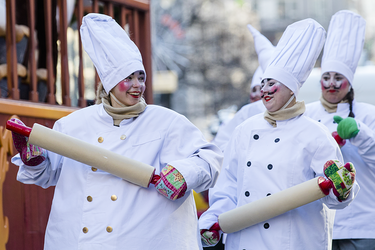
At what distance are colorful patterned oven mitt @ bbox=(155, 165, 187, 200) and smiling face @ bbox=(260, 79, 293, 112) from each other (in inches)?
34.2

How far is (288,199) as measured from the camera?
3033 millimetres

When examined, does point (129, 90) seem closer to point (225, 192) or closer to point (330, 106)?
point (225, 192)

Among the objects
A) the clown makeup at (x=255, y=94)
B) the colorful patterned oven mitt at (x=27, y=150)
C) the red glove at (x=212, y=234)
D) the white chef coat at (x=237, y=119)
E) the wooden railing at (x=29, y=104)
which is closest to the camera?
the colorful patterned oven mitt at (x=27, y=150)

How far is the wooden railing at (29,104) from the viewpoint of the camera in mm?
3791

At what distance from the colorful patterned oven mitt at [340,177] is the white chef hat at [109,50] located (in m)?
1.17

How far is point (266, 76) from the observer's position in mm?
3375

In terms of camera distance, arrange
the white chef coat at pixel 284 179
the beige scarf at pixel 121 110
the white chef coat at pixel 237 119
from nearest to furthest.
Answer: the beige scarf at pixel 121 110 → the white chef coat at pixel 284 179 → the white chef coat at pixel 237 119

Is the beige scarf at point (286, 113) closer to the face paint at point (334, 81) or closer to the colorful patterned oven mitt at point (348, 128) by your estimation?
the colorful patterned oven mitt at point (348, 128)

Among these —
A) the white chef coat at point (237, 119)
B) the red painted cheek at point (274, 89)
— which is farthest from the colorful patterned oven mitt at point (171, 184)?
the white chef coat at point (237, 119)

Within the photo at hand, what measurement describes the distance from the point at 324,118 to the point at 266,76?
1.27 m

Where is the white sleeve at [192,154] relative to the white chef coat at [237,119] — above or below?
above

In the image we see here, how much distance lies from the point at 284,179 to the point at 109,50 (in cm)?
124

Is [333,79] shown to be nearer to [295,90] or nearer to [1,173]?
[295,90]

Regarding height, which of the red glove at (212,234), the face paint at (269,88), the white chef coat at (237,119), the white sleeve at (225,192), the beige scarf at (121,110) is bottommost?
the white chef coat at (237,119)
